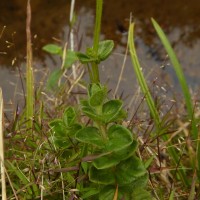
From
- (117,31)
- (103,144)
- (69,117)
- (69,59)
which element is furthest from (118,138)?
(117,31)

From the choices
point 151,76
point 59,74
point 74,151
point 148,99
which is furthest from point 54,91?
point 74,151

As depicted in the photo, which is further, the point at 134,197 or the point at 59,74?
the point at 59,74

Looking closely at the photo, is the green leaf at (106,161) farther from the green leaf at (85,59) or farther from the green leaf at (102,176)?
the green leaf at (85,59)

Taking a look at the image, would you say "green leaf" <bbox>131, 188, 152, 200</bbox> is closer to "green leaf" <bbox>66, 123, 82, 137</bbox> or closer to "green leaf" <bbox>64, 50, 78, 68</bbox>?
"green leaf" <bbox>66, 123, 82, 137</bbox>

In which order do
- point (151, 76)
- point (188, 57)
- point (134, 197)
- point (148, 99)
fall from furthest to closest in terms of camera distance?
point (188, 57)
point (151, 76)
point (148, 99)
point (134, 197)

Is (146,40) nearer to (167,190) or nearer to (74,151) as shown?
(167,190)

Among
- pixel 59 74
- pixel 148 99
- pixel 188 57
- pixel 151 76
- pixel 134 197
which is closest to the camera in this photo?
pixel 134 197

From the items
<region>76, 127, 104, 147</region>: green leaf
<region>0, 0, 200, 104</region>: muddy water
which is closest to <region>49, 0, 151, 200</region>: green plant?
<region>76, 127, 104, 147</region>: green leaf
